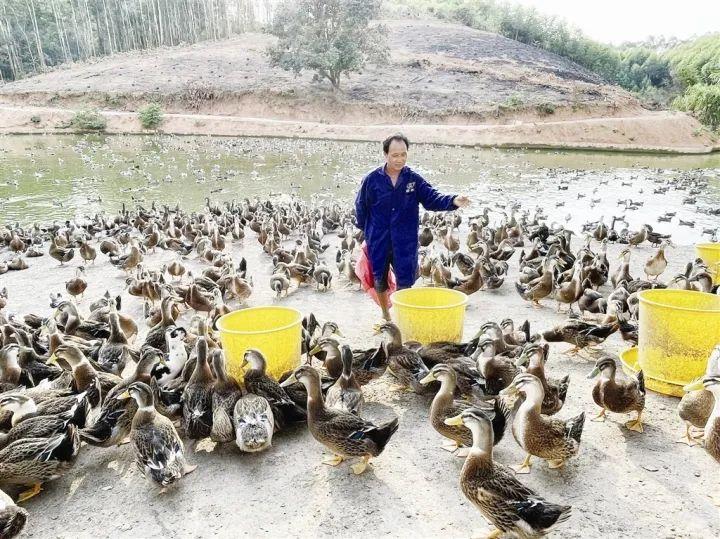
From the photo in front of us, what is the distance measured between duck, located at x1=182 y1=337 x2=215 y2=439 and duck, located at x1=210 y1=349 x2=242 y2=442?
0.25ft

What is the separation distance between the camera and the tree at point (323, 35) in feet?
155

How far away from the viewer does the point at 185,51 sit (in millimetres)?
66375

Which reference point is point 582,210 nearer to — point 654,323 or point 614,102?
point 654,323

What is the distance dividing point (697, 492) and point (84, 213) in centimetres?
1854

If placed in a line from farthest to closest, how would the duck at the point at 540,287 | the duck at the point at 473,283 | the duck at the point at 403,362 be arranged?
the duck at the point at 473,283 → the duck at the point at 540,287 → the duck at the point at 403,362

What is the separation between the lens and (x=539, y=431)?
3.85 meters

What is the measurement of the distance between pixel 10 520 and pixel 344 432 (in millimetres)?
2237

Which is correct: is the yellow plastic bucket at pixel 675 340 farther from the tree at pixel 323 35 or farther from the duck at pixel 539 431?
the tree at pixel 323 35

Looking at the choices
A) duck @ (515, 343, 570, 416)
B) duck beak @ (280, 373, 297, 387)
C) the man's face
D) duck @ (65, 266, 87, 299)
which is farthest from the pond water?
duck beak @ (280, 373, 297, 387)

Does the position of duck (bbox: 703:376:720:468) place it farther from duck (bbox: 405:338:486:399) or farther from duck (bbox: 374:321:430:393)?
duck (bbox: 374:321:430:393)

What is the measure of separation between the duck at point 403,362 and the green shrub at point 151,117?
44.2 metres

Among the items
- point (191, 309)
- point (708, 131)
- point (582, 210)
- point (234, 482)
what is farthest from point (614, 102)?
point (234, 482)

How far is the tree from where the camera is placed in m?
47.2

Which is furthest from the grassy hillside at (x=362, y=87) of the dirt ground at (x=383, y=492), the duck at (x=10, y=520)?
the duck at (x=10, y=520)
